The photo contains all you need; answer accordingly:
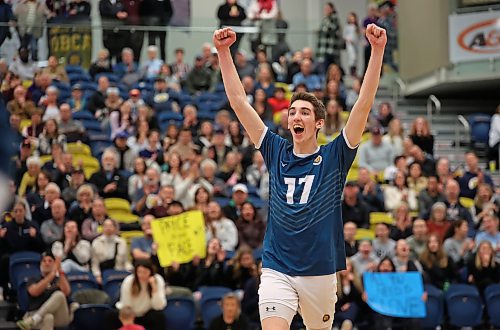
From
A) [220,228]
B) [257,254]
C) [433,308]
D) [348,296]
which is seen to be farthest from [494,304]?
[220,228]

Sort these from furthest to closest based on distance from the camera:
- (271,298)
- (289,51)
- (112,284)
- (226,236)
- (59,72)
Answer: (289,51), (59,72), (226,236), (112,284), (271,298)

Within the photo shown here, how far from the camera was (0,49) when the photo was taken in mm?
18016

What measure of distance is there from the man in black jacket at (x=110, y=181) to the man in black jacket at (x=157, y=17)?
5.41 m

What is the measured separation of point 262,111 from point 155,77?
2900 mm

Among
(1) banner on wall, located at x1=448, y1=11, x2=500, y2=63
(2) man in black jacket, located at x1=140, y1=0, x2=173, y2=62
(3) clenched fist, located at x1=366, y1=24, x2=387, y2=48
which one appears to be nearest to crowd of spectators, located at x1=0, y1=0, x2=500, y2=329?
(2) man in black jacket, located at x1=140, y1=0, x2=173, y2=62

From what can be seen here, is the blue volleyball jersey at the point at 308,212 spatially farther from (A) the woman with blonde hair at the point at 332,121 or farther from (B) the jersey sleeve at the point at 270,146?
(A) the woman with blonde hair at the point at 332,121

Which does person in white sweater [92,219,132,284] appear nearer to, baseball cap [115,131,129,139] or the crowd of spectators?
the crowd of spectators

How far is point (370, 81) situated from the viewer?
18.3 feet

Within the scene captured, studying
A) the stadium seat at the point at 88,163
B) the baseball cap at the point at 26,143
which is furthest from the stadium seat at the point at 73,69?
the baseball cap at the point at 26,143

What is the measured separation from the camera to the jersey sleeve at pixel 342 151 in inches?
226

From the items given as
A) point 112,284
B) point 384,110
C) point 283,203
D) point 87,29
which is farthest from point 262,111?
point 283,203

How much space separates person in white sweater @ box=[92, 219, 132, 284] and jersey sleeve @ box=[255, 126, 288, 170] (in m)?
7.19

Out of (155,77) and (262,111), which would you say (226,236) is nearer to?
(262,111)

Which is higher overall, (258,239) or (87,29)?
(87,29)
